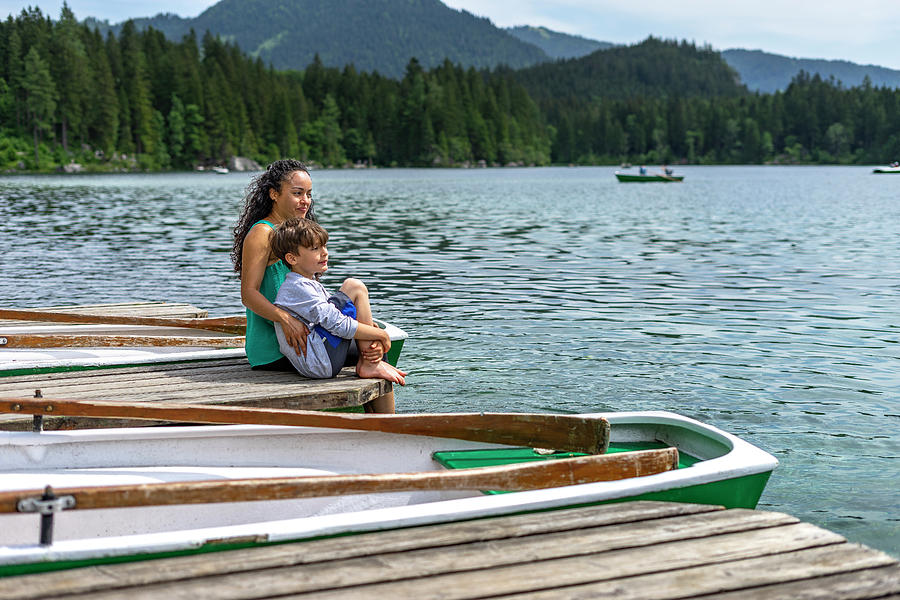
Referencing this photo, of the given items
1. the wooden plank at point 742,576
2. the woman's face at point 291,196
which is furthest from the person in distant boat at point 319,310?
the wooden plank at point 742,576

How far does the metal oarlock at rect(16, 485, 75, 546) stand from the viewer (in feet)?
11.9

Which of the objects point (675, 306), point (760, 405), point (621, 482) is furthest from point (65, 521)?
point (675, 306)

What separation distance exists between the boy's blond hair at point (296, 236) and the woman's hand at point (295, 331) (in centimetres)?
45

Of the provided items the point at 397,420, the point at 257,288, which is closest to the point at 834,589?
the point at 397,420

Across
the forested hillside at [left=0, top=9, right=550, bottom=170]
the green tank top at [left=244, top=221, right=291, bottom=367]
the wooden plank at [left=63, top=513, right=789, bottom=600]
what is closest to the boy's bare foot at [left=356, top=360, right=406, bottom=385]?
the green tank top at [left=244, top=221, right=291, bottom=367]

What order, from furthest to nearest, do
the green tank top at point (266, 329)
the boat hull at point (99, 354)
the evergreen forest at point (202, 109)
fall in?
the evergreen forest at point (202, 109), the boat hull at point (99, 354), the green tank top at point (266, 329)

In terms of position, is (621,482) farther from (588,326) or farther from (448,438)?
(588,326)

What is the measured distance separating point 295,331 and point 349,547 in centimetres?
294

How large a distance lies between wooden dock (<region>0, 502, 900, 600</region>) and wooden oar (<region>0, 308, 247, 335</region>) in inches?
228

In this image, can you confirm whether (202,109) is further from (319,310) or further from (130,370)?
(319,310)

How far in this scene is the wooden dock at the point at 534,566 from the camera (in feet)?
11.7

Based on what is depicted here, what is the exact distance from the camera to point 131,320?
9.49m

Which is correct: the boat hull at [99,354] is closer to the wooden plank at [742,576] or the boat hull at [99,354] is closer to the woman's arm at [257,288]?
the woman's arm at [257,288]

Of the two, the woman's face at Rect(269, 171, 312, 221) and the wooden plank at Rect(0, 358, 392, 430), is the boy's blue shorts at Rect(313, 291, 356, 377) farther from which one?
the woman's face at Rect(269, 171, 312, 221)
